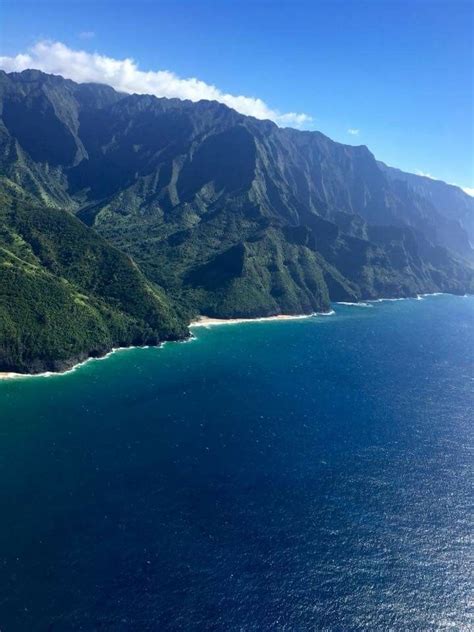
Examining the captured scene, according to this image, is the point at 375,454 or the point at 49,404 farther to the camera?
the point at 49,404

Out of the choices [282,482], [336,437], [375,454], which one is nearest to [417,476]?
[375,454]

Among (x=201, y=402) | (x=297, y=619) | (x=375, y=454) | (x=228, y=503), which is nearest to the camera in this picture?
(x=297, y=619)

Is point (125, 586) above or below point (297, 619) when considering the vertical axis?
above

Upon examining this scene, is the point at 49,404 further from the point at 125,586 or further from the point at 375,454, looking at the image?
the point at 375,454

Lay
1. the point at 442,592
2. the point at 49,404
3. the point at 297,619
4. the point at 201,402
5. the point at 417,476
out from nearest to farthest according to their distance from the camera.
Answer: the point at 297,619 → the point at 442,592 → the point at 417,476 → the point at 49,404 → the point at 201,402

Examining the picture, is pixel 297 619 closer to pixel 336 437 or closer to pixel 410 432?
pixel 336 437

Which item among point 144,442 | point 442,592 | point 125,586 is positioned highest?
point 144,442
